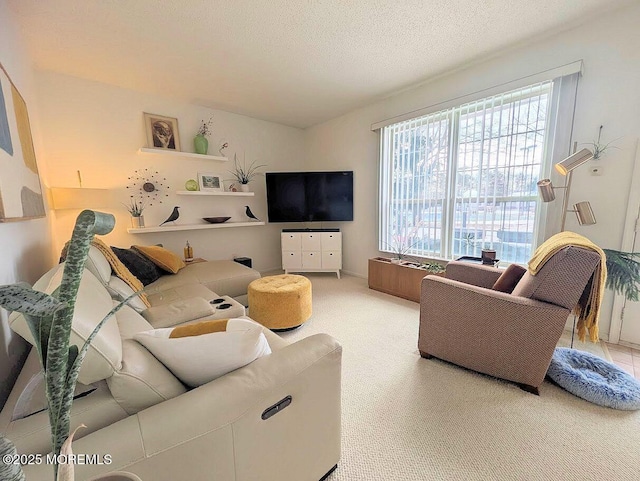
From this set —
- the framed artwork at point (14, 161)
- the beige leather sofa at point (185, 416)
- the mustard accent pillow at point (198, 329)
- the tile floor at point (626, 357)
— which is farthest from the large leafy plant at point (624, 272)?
the framed artwork at point (14, 161)

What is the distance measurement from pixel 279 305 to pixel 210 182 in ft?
8.03

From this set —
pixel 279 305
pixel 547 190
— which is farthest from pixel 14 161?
pixel 547 190

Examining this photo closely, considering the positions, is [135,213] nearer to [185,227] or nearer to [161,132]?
[185,227]

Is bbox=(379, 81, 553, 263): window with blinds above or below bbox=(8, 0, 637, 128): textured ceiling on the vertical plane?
below

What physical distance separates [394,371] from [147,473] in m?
1.52

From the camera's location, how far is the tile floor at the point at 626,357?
172cm

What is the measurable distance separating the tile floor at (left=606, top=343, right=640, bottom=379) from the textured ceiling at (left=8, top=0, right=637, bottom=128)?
2.56 metres

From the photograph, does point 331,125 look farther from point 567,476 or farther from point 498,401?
point 567,476

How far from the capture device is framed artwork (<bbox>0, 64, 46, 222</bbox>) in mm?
1102

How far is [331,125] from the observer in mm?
4145

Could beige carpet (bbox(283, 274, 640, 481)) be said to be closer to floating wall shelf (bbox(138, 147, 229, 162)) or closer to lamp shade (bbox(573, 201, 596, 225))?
lamp shade (bbox(573, 201, 596, 225))

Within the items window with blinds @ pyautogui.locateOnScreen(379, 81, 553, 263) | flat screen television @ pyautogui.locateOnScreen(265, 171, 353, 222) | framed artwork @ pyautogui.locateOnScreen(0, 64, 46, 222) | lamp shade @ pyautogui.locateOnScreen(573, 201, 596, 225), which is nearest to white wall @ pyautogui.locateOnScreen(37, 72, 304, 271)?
flat screen television @ pyautogui.locateOnScreen(265, 171, 353, 222)

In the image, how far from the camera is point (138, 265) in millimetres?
2383

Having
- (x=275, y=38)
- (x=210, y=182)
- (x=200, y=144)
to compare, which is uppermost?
(x=275, y=38)
